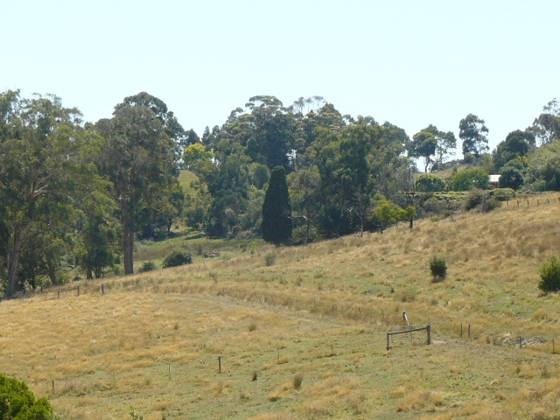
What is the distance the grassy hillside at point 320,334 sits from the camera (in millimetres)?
30531

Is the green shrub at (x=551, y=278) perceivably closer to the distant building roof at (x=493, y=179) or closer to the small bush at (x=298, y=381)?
the small bush at (x=298, y=381)

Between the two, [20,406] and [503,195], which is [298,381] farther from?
[503,195]

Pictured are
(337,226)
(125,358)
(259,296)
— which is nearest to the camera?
(125,358)

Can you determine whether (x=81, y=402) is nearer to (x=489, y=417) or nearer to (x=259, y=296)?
(x=489, y=417)

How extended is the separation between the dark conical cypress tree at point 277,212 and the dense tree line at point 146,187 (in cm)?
13

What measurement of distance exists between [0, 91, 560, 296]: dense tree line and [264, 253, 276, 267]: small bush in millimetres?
15135

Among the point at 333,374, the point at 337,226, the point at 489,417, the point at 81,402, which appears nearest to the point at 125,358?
the point at 81,402

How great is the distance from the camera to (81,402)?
34875 millimetres

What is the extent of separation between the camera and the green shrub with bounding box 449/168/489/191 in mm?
118994

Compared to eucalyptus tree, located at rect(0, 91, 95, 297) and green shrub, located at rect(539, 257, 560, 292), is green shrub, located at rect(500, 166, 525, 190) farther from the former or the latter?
green shrub, located at rect(539, 257, 560, 292)

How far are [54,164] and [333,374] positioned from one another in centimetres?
4844

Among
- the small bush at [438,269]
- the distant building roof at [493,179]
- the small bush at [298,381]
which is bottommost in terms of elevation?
the small bush at [298,381]

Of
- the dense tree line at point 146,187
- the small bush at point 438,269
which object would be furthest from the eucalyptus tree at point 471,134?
the small bush at point 438,269

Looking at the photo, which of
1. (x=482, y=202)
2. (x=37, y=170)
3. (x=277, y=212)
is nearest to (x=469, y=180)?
(x=277, y=212)
